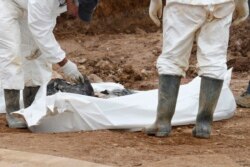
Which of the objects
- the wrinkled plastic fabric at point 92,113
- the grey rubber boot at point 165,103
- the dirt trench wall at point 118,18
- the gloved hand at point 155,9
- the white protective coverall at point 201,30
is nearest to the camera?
the white protective coverall at point 201,30

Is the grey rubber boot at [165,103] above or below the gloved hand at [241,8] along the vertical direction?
below

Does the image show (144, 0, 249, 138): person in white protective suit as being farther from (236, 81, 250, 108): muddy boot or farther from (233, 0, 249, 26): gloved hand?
(236, 81, 250, 108): muddy boot

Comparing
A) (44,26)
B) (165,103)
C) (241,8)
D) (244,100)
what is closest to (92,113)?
(165,103)

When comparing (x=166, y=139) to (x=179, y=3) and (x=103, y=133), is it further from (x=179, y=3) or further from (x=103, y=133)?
(x=179, y=3)

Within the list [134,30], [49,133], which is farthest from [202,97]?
[134,30]

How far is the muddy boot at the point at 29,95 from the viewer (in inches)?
→ 265

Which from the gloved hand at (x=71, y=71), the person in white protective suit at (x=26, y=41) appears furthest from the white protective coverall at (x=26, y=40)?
the gloved hand at (x=71, y=71)

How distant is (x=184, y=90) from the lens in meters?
6.57

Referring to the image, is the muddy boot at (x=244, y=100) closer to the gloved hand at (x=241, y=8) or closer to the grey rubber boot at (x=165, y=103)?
the gloved hand at (x=241, y=8)

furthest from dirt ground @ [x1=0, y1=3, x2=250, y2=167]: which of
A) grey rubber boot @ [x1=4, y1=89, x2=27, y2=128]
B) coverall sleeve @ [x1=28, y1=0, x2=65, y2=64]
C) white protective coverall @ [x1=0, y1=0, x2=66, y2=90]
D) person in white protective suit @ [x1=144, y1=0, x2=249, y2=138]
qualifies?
coverall sleeve @ [x1=28, y1=0, x2=65, y2=64]

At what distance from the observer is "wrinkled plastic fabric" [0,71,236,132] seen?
19.4ft

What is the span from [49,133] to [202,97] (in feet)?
4.30

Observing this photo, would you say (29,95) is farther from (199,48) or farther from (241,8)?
(241,8)

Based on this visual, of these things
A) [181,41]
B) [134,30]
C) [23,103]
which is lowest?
[134,30]
